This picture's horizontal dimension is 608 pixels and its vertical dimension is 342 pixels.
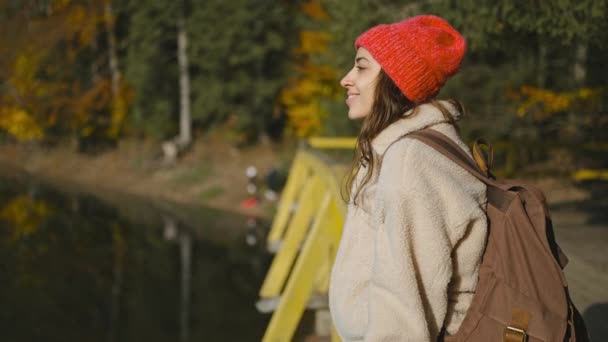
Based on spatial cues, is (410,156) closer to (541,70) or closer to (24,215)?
(541,70)

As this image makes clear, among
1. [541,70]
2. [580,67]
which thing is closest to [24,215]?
[541,70]

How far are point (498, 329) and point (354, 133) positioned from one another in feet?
47.4

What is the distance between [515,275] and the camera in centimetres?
160

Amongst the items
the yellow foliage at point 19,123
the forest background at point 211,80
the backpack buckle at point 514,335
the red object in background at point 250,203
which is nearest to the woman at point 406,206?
the backpack buckle at point 514,335

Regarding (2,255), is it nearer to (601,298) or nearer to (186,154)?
(601,298)

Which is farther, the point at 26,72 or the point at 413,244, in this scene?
the point at 26,72

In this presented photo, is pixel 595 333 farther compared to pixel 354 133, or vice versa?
pixel 354 133

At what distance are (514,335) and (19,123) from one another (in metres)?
29.0

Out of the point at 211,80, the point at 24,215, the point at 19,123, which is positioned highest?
the point at 211,80

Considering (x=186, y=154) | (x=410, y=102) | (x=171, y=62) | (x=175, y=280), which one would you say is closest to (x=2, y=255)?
(x=175, y=280)

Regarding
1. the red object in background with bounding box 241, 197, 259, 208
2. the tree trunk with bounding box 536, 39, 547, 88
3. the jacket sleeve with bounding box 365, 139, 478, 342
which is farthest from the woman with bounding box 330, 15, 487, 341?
the red object in background with bounding box 241, 197, 259, 208

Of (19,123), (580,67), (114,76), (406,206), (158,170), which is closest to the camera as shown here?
(406,206)

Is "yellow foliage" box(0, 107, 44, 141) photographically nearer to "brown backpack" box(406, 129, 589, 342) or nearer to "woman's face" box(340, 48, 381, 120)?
"woman's face" box(340, 48, 381, 120)

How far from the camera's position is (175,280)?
381 inches
